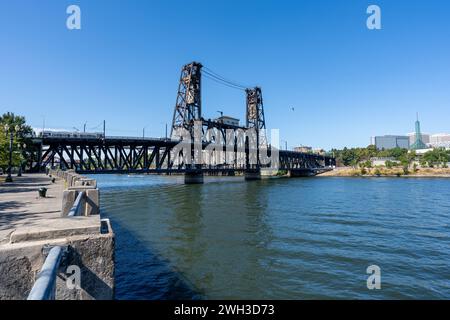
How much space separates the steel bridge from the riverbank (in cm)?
1859

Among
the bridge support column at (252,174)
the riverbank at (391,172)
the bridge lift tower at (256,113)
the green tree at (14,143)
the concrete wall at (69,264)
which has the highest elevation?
the bridge lift tower at (256,113)

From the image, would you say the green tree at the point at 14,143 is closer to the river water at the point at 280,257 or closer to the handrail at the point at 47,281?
the river water at the point at 280,257

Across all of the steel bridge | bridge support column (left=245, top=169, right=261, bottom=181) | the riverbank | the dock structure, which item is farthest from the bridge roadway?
the riverbank

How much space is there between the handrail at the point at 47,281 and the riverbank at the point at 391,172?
16567cm

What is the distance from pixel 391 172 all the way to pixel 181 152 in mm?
122900

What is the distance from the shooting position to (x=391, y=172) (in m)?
149

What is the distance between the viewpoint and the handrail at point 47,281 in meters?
2.46

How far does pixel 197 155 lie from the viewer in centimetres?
8712

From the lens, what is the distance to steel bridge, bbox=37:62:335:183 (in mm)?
61278

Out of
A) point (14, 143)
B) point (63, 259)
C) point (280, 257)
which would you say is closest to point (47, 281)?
point (63, 259)

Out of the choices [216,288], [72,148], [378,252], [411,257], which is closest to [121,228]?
[216,288]

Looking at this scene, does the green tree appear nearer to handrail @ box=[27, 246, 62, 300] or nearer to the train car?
the train car

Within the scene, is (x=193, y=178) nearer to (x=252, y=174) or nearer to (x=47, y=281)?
(x=252, y=174)

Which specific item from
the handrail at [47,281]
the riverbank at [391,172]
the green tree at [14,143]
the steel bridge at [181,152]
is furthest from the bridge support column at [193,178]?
the riverbank at [391,172]
